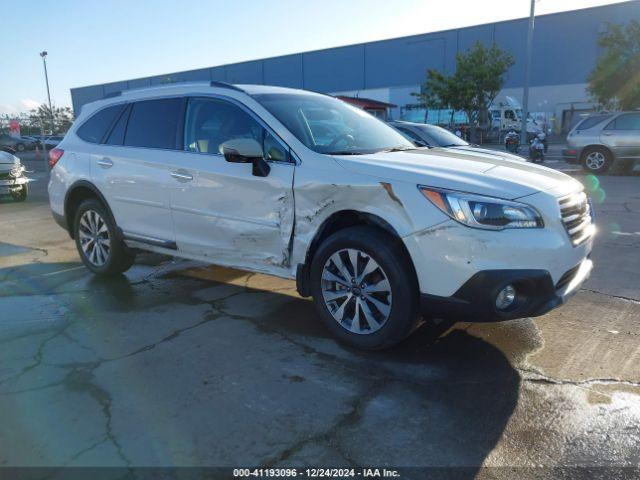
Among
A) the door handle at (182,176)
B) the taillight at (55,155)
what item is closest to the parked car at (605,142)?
the door handle at (182,176)

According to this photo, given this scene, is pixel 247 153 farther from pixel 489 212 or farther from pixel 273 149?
pixel 489 212

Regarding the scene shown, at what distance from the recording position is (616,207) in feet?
29.9

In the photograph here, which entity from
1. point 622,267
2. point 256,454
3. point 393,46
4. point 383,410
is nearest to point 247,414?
point 256,454

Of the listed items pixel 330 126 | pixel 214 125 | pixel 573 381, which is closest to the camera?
pixel 573 381

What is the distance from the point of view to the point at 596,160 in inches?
553

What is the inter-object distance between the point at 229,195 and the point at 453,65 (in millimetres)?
48364

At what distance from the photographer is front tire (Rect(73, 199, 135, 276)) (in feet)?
17.5

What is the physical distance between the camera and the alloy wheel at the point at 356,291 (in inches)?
135

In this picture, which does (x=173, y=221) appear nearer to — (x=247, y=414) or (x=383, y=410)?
(x=247, y=414)

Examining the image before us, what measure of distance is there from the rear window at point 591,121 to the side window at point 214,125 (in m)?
12.9

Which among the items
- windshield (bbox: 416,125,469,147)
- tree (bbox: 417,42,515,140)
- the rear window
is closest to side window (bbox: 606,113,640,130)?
the rear window

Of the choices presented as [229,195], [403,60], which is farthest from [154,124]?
[403,60]

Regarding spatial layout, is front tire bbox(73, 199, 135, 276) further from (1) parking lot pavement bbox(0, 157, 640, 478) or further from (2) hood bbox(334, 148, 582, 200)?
(2) hood bbox(334, 148, 582, 200)

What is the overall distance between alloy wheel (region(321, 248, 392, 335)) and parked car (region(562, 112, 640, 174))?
12775 millimetres
